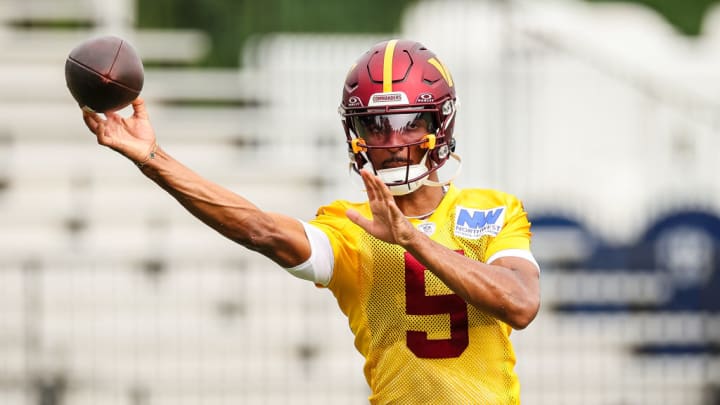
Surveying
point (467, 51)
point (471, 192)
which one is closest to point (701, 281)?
point (467, 51)

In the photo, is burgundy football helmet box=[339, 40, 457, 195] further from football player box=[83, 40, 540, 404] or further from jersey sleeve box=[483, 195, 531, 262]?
jersey sleeve box=[483, 195, 531, 262]

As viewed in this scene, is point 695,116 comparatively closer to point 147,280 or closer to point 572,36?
point 572,36

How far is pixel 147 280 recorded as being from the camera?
462 inches

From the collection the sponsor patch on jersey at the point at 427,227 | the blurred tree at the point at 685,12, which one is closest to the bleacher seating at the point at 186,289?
the sponsor patch on jersey at the point at 427,227

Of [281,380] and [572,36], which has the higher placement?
[572,36]

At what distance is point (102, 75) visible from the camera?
4.81 m

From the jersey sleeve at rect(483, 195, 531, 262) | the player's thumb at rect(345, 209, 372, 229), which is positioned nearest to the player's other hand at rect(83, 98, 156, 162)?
the player's thumb at rect(345, 209, 372, 229)

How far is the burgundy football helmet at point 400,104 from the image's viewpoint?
16.4 feet

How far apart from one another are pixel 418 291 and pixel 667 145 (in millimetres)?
11184

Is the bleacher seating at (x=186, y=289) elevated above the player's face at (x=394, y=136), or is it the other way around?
the player's face at (x=394, y=136)

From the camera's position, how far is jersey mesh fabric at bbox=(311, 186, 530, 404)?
4.97 meters

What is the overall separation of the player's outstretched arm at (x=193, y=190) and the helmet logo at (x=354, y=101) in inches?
21.0

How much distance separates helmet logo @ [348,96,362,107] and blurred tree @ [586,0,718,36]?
1714 cm

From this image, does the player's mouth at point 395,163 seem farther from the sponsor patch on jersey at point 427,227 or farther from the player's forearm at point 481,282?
the player's forearm at point 481,282
